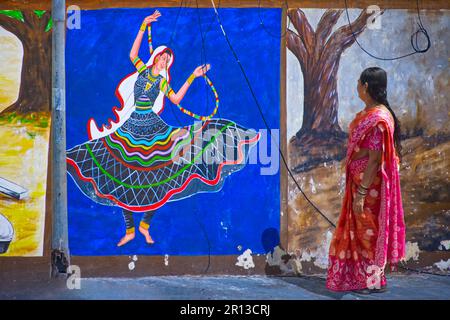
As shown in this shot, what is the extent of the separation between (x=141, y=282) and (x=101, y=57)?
2273 millimetres

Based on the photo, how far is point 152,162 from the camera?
6.27m

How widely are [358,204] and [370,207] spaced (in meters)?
0.11

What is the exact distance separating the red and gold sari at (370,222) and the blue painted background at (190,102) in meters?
0.85

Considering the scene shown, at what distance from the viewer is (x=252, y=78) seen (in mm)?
6340

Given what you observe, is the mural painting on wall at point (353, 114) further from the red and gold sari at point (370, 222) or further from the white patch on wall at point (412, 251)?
the red and gold sari at point (370, 222)

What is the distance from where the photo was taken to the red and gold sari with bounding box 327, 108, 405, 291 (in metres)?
5.51

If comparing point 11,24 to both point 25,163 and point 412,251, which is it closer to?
point 25,163

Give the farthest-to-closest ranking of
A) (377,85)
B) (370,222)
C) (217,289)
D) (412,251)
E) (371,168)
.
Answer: (412,251) → (217,289) → (377,85) → (370,222) → (371,168)

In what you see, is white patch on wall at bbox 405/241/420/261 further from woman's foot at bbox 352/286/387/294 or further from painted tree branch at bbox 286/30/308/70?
painted tree branch at bbox 286/30/308/70

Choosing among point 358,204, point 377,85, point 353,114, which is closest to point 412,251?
point 358,204

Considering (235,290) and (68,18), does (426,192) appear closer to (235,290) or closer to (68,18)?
(235,290)

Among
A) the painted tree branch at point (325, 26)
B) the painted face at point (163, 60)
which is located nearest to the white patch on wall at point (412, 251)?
the painted tree branch at point (325, 26)

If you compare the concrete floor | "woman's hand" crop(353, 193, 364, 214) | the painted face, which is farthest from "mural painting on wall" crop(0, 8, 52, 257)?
"woman's hand" crop(353, 193, 364, 214)

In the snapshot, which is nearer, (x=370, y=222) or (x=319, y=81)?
(x=370, y=222)
